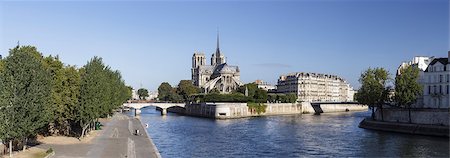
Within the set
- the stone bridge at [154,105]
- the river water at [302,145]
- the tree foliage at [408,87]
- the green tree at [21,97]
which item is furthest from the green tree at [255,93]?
the green tree at [21,97]

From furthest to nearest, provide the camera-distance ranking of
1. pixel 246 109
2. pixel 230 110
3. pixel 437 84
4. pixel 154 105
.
A: 1. pixel 154 105
2. pixel 246 109
3. pixel 230 110
4. pixel 437 84

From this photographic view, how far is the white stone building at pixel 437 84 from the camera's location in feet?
223

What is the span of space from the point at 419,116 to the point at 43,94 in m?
47.7

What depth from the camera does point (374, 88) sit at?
234ft

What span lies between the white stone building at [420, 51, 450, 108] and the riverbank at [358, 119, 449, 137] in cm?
815

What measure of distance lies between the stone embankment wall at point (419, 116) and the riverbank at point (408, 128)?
1.85m

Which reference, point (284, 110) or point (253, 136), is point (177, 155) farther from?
point (284, 110)

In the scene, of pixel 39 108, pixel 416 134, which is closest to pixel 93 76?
pixel 39 108

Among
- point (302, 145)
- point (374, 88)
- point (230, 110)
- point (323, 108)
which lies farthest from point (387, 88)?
point (323, 108)

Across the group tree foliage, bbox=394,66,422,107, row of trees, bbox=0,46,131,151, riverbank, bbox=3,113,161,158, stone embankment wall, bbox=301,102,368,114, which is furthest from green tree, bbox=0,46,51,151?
stone embankment wall, bbox=301,102,368,114

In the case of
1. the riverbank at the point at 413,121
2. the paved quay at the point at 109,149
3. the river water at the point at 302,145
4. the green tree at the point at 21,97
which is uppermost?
the green tree at the point at 21,97

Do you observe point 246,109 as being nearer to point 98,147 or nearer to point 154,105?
point 154,105

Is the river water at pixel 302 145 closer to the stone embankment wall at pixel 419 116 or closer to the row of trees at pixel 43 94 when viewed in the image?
the stone embankment wall at pixel 419 116

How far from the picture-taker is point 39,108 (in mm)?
32469
